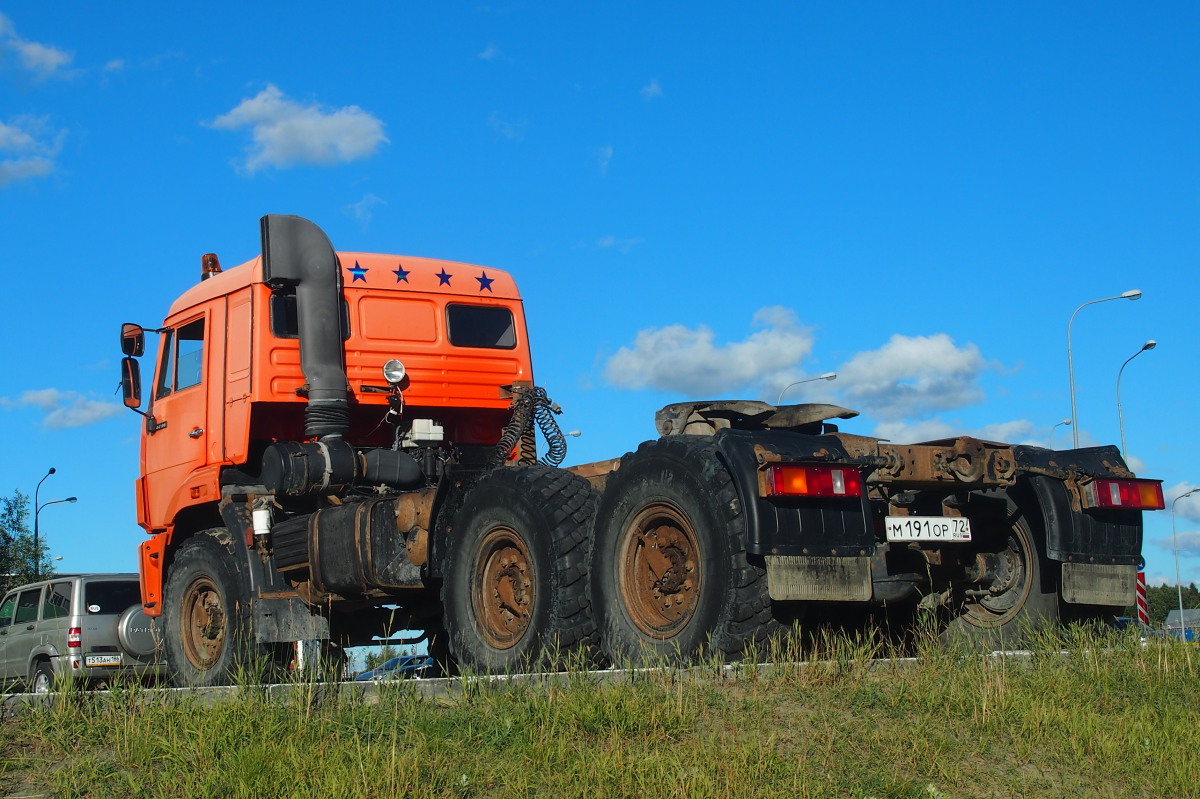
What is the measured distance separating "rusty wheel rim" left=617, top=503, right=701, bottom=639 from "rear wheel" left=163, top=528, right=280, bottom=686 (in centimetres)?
349

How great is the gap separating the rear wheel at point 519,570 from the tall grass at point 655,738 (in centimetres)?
164

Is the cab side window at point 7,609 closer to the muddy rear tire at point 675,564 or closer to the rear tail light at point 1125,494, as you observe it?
the muddy rear tire at point 675,564

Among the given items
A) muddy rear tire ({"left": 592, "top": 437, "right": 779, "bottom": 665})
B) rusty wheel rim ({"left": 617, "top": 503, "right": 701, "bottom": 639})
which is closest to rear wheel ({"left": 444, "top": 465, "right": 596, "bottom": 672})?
muddy rear tire ({"left": 592, "top": 437, "right": 779, "bottom": 665})

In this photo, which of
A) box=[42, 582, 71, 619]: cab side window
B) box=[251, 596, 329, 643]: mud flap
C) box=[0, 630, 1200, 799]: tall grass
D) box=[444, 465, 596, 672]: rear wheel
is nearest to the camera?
box=[0, 630, 1200, 799]: tall grass

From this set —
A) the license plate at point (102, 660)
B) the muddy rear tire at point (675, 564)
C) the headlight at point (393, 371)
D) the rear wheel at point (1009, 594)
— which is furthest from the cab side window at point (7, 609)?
the rear wheel at point (1009, 594)

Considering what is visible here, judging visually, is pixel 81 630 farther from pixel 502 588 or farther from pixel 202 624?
pixel 502 588

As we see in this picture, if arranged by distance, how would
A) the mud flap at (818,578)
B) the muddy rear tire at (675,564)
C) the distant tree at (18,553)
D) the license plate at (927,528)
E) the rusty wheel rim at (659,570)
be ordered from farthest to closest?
the distant tree at (18,553), the license plate at (927,528), the rusty wheel rim at (659,570), the muddy rear tire at (675,564), the mud flap at (818,578)

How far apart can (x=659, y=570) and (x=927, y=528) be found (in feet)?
5.01

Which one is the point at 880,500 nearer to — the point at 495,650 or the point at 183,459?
the point at 495,650

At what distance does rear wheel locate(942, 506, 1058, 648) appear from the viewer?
777 centimetres

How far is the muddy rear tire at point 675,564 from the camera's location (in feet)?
20.9

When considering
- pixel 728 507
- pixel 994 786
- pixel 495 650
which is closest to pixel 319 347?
pixel 495 650

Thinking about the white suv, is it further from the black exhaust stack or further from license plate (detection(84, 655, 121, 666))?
the black exhaust stack

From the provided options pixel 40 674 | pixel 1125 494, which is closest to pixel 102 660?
pixel 40 674
